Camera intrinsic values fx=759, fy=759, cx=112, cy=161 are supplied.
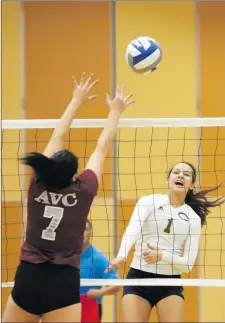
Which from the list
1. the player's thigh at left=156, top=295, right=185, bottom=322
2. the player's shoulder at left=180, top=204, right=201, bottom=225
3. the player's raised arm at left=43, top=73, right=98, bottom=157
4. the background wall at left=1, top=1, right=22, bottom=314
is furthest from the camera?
the background wall at left=1, top=1, right=22, bottom=314

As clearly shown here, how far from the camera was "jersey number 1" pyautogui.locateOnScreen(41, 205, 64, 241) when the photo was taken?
4.35 meters

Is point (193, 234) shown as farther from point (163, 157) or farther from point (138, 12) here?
point (138, 12)

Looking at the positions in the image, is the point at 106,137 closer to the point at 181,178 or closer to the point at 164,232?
the point at 181,178

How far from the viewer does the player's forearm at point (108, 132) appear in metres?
4.73

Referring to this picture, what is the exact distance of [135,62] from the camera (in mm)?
5418

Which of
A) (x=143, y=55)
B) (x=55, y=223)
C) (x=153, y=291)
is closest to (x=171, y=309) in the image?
(x=153, y=291)

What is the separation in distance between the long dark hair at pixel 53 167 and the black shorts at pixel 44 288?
0.47 meters

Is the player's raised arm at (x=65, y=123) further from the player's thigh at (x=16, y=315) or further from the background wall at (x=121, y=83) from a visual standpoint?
the background wall at (x=121, y=83)

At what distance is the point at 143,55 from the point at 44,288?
1.93 metres

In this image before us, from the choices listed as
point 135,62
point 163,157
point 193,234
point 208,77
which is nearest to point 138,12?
point 208,77

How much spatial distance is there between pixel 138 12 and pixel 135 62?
3.10 m

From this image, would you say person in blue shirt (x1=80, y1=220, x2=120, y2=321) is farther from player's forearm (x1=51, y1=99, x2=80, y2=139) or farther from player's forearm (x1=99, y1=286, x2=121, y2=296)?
player's forearm (x1=51, y1=99, x2=80, y2=139)

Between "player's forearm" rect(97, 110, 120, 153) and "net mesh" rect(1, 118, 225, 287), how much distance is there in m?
3.14

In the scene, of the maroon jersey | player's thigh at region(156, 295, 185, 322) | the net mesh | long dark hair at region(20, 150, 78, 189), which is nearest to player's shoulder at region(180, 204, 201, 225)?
player's thigh at region(156, 295, 185, 322)
